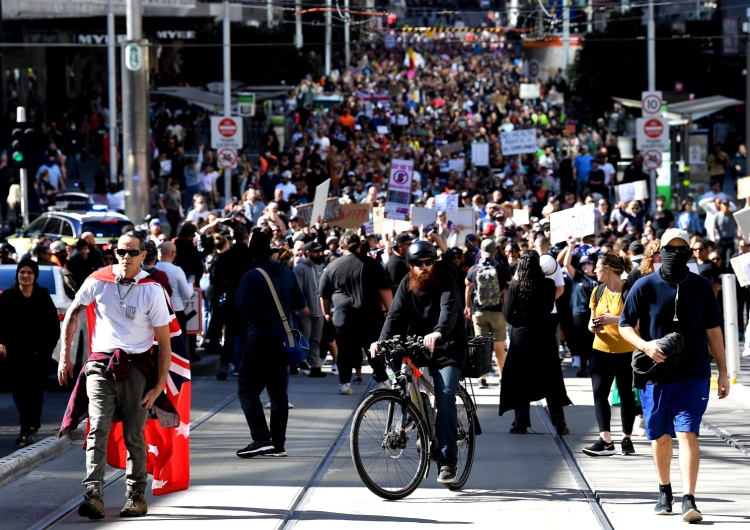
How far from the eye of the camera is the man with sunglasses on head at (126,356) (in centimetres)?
896

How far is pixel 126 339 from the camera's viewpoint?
9.04 meters

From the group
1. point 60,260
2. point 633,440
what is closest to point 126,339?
point 633,440

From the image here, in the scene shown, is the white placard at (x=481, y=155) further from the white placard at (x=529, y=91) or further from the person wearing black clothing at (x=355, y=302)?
the white placard at (x=529, y=91)

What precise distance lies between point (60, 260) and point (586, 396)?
266 inches

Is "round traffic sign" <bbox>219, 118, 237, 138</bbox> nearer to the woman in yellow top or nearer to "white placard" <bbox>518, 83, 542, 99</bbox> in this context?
the woman in yellow top

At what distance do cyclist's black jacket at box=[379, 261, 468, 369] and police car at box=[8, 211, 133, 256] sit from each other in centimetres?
1709

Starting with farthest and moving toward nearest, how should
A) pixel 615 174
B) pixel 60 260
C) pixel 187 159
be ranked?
pixel 187 159
pixel 615 174
pixel 60 260

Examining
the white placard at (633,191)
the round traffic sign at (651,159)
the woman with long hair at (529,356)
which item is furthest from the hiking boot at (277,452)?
the round traffic sign at (651,159)

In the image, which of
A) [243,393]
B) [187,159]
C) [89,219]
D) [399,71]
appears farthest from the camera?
[399,71]

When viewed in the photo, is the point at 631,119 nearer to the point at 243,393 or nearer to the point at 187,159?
the point at 187,159

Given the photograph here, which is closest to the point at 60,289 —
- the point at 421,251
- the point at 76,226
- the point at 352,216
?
the point at 421,251

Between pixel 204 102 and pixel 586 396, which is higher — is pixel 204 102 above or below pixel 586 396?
above

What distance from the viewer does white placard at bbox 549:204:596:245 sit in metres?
18.8

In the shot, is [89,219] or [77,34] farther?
[77,34]
